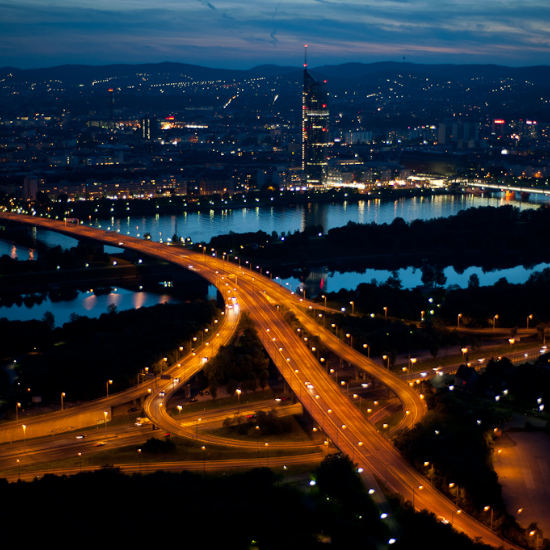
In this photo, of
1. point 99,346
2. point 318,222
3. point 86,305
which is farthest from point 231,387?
point 318,222

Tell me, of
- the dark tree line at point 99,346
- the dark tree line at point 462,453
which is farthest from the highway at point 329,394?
the dark tree line at point 99,346

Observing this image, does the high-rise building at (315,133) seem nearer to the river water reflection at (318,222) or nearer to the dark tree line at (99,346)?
the river water reflection at (318,222)

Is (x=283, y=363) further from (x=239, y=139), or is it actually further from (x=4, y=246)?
(x=239, y=139)

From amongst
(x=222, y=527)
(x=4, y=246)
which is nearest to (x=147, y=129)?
(x=4, y=246)

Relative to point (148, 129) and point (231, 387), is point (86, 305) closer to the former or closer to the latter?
point (231, 387)

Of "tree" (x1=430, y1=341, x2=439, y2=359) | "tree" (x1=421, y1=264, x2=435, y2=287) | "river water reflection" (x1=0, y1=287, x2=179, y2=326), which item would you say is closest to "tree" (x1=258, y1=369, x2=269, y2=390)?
"tree" (x1=430, y1=341, x2=439, y2=359)

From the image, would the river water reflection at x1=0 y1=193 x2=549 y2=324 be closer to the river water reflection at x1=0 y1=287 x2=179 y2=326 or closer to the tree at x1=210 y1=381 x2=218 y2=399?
the river water reflection at x1=0 y1=287 x2=179 y2=326
